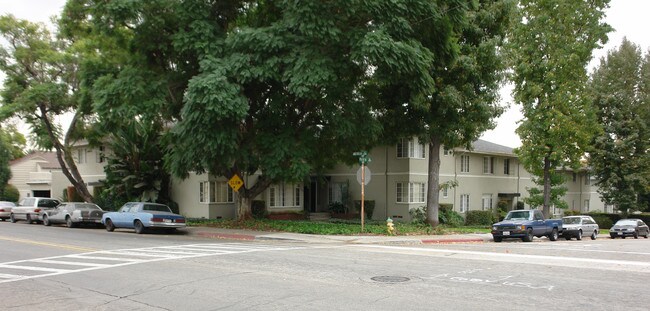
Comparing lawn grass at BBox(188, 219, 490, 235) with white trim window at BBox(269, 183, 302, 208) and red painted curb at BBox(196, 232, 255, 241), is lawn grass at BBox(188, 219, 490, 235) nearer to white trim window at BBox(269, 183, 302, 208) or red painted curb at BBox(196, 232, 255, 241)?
red painted curb at BBox(196, 232, 255, 241)

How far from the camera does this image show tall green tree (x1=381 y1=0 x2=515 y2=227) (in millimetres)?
25938

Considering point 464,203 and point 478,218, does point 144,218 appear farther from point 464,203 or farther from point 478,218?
point 464,203

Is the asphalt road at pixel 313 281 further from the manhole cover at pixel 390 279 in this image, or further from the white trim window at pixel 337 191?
the white trim window at pixel 337 191

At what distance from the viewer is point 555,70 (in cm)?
3516

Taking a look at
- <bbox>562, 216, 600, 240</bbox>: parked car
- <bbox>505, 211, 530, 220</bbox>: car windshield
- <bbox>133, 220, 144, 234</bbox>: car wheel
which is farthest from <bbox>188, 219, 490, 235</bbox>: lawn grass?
<bbox>562, 216, 600, 240</bbox>: parked car

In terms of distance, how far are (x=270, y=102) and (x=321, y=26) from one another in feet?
16.6

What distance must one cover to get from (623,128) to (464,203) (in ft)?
60.2

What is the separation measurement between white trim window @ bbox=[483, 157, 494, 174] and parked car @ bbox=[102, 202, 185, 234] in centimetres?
2705

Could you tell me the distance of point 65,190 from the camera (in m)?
46.1

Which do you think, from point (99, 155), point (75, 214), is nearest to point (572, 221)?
point (75, 214)

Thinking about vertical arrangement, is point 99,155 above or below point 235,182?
above

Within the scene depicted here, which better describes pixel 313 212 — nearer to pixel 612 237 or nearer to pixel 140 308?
pixel 612 237

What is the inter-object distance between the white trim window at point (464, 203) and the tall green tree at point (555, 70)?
658 centimetres

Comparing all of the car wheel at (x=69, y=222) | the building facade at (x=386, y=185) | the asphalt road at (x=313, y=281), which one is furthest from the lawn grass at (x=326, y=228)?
the car wheel at (x=69, y=222)
